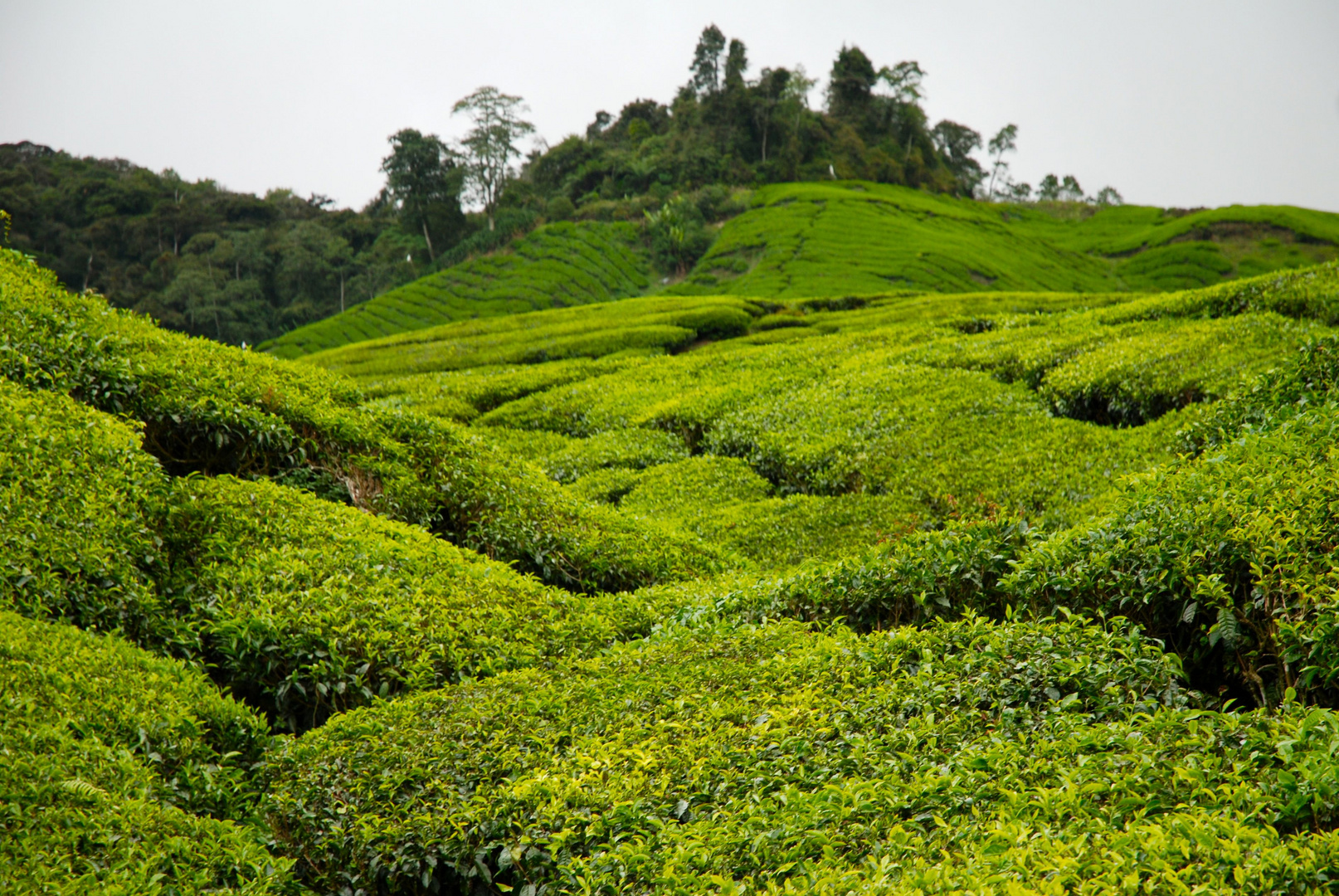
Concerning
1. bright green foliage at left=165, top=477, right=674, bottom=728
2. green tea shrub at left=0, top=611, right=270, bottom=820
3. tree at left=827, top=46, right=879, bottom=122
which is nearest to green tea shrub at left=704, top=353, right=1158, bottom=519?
bright green foliage at left=165, top=477, right=674, bottom=728

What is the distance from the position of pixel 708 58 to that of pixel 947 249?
4708 centimetres

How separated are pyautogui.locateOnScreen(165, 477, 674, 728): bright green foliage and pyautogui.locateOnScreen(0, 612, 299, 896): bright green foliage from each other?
591 millimetres

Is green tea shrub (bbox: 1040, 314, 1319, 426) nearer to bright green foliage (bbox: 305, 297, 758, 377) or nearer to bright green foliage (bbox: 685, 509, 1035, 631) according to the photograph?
bright green foliage (bbox: 685, 509, 1035, 631)

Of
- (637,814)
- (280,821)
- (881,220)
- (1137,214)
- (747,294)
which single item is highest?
(1137,214)

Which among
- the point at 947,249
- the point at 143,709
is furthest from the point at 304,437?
the point at 947,249

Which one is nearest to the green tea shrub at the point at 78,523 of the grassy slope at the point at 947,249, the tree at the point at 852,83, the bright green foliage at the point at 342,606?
the bright green foliage at the point at 342,606

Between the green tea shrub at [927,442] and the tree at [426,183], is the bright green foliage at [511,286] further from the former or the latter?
the green tea shrub at [927,442]

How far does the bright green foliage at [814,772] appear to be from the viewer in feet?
12.7

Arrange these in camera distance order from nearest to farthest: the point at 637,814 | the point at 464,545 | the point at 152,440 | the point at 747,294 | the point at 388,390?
the point at 637,814, the point at 152,440, the point at 464,545, the point at 388,390, the point at 747,294

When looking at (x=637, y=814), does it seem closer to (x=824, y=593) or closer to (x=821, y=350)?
(x=824, y=593)

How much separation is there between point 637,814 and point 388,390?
815 inches

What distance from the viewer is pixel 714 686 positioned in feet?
20.6

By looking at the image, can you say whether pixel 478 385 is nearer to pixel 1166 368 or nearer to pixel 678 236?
pixel 1166 368

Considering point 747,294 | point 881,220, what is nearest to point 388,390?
point 747,294
